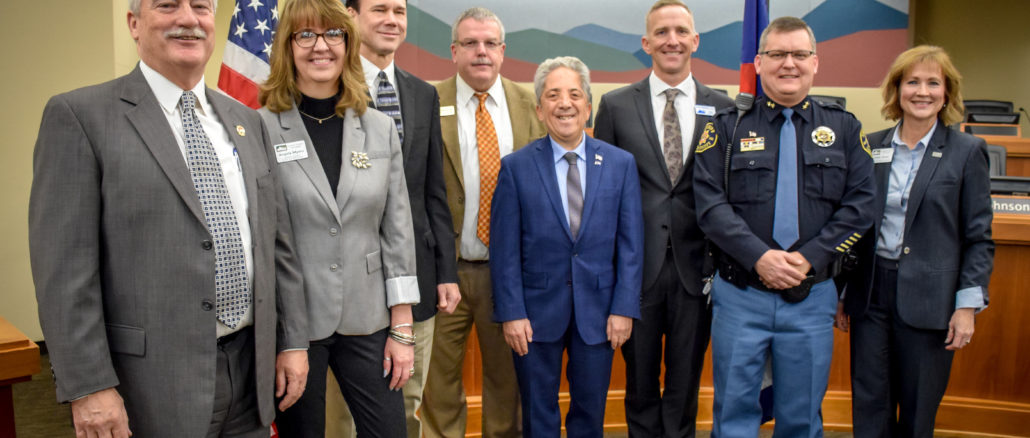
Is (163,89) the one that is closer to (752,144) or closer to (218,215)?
(218,215)

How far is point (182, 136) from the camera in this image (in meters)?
1.47

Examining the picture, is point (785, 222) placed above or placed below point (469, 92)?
below

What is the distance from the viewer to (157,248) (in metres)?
1.37

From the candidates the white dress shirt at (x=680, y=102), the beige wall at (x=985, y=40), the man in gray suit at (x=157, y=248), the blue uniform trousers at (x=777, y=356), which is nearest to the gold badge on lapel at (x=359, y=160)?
the man in gray suit at (x=157, y=248)

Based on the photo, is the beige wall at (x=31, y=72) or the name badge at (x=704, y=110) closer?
the name badge at (x=704, y=110)

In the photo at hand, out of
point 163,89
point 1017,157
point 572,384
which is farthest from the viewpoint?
point 1017,157

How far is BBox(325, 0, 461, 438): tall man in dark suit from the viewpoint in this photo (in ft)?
7.39

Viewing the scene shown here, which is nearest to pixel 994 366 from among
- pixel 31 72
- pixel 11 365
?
pixel 11 365

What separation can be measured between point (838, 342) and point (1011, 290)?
76 cm

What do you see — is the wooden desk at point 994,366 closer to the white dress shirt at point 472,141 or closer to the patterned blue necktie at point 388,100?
the white dress shirt at point 472,141

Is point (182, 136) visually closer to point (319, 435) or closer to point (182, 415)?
point (182, 415)

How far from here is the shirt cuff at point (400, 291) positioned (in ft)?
6.16

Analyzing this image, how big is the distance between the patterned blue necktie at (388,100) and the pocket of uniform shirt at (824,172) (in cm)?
136

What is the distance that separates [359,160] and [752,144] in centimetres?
132
